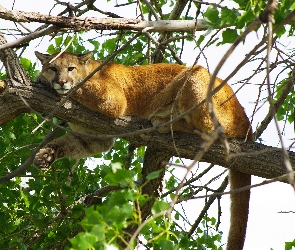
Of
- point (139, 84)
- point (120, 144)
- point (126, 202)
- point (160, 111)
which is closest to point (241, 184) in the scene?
point (160, 111)

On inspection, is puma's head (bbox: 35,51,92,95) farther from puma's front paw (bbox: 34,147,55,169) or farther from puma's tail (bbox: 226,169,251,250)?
puma's tail (bbox: 226,169,251,250)

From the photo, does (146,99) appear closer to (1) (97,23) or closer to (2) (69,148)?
(2) (69,148)

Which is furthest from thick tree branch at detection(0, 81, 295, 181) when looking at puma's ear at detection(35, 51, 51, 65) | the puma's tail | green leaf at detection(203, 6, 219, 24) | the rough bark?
green leaf at detection(203, 6, 219, 24)

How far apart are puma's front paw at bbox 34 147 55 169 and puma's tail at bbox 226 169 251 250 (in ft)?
6.14

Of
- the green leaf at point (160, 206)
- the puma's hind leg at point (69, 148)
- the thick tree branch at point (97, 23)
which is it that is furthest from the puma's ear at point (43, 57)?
the green leaf at point (160, 206)

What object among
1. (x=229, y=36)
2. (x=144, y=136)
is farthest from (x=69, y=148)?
(x=229, y=36)

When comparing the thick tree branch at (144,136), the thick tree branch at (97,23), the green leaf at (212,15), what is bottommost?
the green leaf at (212,15)

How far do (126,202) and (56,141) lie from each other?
3352mm

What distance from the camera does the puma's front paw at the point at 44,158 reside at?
5.86 metres

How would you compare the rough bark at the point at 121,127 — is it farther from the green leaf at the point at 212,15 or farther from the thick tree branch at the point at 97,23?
the green leaf at the point at 212,15

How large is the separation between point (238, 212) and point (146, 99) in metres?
1.66

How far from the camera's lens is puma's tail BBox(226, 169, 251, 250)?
17.8 ft

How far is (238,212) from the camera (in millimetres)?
5488

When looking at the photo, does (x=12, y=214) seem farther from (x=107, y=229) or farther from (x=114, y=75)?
(x=107, y=229)
